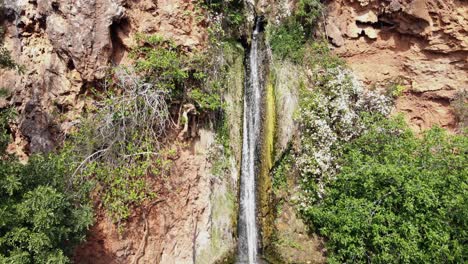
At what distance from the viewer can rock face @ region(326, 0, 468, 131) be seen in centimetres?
973

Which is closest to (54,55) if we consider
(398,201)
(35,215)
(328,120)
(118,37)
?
(118,37)

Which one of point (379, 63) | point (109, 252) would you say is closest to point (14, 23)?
point (109, 252)

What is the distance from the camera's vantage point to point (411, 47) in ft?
33.8

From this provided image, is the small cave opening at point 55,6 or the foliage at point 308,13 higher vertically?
the foliage at point 308,13

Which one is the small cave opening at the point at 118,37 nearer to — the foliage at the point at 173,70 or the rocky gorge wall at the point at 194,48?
the rocky gorge wall at the point at 194,48

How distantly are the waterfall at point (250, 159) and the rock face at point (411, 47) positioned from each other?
300 cm

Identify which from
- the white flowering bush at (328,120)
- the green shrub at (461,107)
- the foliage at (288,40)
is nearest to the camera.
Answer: the green shrub at (461,107)

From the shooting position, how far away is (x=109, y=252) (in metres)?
7.33

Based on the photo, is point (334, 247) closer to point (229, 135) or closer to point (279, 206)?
point (279, 206)

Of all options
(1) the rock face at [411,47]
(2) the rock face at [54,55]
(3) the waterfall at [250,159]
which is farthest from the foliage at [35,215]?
(1) the rock face at [411,47]

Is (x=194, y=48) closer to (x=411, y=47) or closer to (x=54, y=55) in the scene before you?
(x=54, y=55)

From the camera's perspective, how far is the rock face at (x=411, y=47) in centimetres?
973

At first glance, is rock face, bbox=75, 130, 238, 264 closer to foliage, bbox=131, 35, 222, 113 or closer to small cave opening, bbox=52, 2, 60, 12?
foliage, bbox=131, 35, 222, 113

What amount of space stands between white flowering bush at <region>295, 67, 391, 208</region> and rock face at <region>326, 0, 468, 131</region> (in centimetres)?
77
